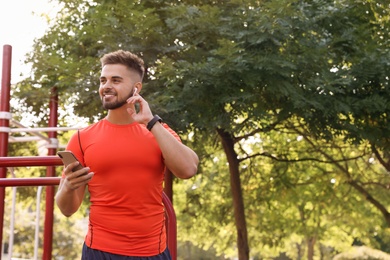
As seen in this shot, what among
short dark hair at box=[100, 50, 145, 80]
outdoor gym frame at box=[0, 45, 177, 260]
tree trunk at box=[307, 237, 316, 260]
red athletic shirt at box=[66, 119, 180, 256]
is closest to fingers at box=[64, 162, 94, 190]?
red athletic shirt at box=[66, 119, 180, 256]

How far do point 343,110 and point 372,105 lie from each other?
0.49 m

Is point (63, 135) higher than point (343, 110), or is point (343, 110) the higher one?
point (63, 135)

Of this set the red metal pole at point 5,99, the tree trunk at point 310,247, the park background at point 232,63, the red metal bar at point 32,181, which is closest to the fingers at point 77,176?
the red metal bar at point 32,181

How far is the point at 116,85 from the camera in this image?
272 cm

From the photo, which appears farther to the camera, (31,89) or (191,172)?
(31,89)

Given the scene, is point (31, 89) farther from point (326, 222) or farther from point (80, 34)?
point (326, 222)

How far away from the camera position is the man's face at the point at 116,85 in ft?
8.86

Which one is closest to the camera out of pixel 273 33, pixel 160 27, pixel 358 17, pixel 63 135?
pixel 273 33

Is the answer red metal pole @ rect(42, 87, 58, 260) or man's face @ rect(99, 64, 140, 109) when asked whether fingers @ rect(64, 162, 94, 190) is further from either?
red metal pole @ rect(42, 87, 58, 260)

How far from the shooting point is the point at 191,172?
2.63 meters

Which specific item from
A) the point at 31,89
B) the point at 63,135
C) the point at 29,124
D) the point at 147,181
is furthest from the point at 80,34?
the point at 147,181

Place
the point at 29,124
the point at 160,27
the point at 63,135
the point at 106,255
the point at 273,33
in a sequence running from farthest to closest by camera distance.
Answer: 1. the point at 63,135
2. the point at 29,124
3. the point at 160,27
4. the point at 273,33
5. the point at 106,255

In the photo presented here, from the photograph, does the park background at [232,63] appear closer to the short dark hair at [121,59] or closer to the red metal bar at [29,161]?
the red metal bar at [29,161]

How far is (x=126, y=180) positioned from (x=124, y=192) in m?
0.05
